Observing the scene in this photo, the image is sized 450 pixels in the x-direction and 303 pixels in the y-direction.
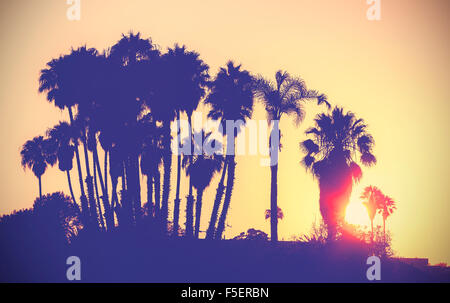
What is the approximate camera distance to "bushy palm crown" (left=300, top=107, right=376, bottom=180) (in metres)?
70.4

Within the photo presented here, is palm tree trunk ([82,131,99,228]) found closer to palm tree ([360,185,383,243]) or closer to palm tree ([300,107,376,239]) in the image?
palm tree ([300,107,376,239])

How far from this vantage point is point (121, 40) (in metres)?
75.6

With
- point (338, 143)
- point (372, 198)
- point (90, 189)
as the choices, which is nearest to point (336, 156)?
point (338, 143)

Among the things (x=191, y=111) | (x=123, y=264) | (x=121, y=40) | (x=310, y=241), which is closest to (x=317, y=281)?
(x=310, y=241)

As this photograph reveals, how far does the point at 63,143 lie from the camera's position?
8088 centimetres

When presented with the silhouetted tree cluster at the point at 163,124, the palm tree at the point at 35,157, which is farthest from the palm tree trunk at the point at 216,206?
the palm tree at the point at 35,157

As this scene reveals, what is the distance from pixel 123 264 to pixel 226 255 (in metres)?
6.34

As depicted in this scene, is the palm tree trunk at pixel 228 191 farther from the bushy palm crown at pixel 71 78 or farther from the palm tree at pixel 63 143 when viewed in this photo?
the palm tree at pixel 63 143

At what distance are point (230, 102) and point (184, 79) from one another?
12.4ft

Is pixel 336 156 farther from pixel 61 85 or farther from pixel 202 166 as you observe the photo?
pixel 61 85

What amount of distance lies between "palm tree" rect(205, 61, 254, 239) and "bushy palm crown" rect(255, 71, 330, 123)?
1121mm

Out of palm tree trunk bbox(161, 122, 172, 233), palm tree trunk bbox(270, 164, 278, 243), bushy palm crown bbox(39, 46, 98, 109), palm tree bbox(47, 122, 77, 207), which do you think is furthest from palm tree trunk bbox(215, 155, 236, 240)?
palm tree bbox(47, 122, 77, 207)
